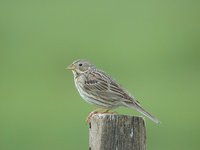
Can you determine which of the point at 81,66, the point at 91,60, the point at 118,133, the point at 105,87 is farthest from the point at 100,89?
the point at 91,60

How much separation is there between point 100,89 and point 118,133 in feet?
13.9

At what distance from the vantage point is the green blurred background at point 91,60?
723 inches

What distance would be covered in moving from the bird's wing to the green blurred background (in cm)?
473

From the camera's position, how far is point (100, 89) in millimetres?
11508

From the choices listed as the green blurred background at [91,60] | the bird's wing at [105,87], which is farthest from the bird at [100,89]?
the green blurred background at [91,60]

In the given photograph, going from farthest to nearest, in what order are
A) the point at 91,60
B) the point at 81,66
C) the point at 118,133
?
the point at 91,60 < the point at 81,66 < the point at 118,133

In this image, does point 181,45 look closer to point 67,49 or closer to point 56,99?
point 67,49

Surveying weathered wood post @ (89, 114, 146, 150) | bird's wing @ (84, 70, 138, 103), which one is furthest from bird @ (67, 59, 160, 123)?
weathered wood post @ (89, 114, 146, 150)

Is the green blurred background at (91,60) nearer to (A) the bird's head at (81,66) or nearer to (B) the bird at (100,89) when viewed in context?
(A) the bird's head at (81,66)

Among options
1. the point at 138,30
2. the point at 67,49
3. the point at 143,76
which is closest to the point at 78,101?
the point at 143,76

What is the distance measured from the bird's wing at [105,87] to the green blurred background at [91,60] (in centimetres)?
473

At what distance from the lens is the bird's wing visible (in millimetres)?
10938

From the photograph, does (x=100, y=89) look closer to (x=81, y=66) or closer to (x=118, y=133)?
(x=81, y=66)

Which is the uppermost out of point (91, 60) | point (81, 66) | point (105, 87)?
point (91, 60)
